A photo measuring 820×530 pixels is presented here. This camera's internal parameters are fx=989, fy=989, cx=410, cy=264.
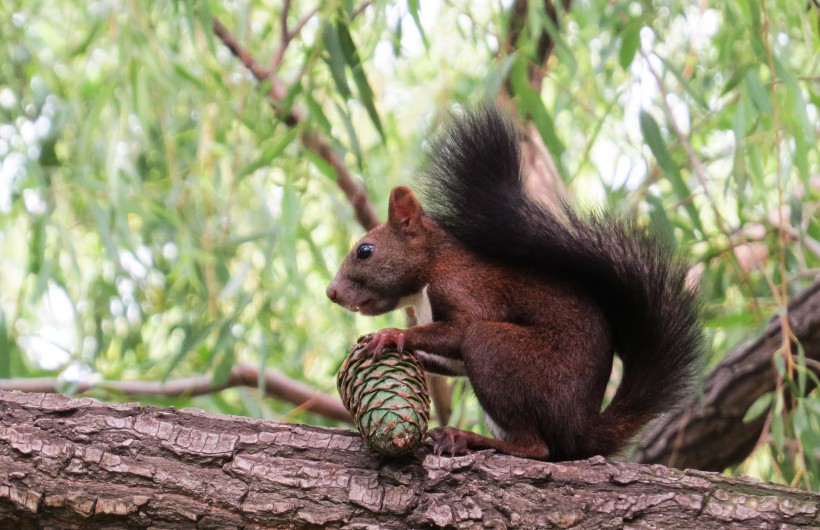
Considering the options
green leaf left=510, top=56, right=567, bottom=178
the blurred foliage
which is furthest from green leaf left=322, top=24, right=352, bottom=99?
green leaf left=510, top=56, right=567, bottom=178

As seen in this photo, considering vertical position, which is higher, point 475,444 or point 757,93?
point 757,93

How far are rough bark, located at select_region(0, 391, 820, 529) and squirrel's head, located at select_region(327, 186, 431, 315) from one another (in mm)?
558

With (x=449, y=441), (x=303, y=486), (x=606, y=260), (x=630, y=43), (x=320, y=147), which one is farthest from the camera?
(x=320, y=147)

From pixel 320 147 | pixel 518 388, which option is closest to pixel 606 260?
pixel 518 388

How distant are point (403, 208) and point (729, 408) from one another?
1.03m

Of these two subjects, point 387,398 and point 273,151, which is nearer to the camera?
point 387,398

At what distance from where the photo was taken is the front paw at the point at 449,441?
1615 millimetres

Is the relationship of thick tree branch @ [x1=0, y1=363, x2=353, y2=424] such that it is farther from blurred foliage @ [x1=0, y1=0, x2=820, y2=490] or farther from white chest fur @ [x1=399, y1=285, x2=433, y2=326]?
white chest fur @ [x1=399, y1=285, x2=433, y2=326]

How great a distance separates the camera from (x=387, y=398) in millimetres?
1551

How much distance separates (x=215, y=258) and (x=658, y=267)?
4.69ft

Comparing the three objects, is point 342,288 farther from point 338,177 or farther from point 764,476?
point 764,476

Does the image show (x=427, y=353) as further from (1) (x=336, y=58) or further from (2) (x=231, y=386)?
(2) (x=231, y=386)

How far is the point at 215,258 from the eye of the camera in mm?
2871

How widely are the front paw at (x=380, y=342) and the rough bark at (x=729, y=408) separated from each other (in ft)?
3.10
